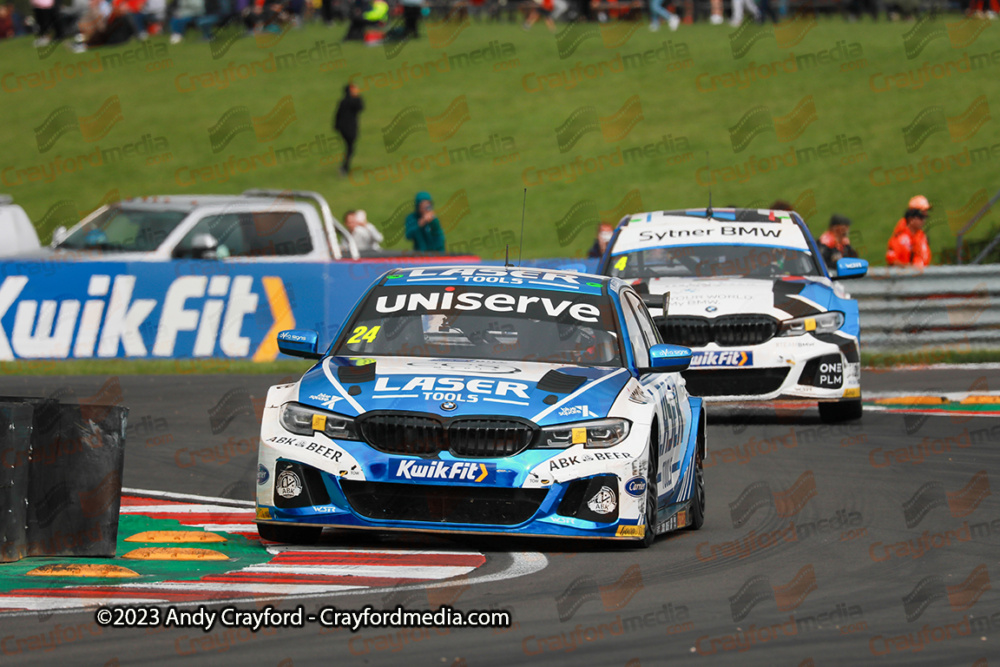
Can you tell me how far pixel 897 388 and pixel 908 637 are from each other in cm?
1098

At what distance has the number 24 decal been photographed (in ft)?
29.0

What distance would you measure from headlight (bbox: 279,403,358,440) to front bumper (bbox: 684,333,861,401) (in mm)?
6298

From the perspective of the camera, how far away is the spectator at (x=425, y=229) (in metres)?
22.0

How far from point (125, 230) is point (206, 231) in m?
0.90

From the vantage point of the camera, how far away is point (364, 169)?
3719 cm

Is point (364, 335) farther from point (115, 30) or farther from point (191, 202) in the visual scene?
point (115, 30)

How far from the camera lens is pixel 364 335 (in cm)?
887

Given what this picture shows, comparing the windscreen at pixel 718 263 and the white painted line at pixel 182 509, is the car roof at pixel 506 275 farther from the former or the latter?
the windscreen at pixel 718 263

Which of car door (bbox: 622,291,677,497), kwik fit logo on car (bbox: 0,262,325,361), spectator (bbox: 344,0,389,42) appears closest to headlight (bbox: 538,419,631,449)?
car door (bbox: 622,291,677,497)

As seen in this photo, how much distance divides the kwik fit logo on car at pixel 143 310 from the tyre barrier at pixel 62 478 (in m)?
10.4

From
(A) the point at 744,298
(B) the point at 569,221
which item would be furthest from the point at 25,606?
(B) the point at 569,221

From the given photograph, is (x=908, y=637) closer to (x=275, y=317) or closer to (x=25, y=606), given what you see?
(x=25, y=606)

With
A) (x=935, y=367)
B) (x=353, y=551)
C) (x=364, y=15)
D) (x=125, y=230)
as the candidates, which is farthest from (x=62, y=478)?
(x=364, y=15)

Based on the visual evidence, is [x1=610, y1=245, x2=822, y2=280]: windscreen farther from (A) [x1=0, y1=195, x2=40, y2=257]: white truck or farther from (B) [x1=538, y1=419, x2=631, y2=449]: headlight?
(A) [x1=0, y1=195, x2=40, y2=257]: white truck
